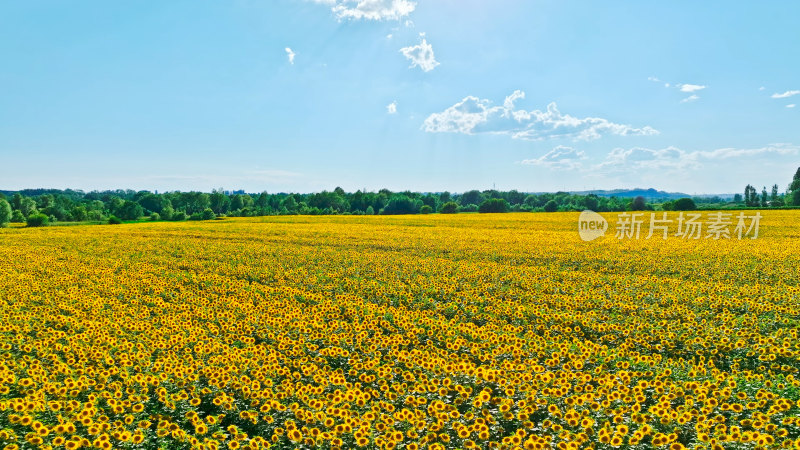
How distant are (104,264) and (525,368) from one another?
2083 cm

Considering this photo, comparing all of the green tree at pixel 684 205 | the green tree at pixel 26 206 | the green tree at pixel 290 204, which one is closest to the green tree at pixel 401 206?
the green tree at pixel 290 204

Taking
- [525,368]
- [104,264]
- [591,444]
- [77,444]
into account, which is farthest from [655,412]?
[104,264]

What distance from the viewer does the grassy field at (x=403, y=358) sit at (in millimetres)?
5965

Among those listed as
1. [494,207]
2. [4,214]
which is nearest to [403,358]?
[4,214]

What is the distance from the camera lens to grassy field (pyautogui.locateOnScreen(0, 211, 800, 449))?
596 centimetres

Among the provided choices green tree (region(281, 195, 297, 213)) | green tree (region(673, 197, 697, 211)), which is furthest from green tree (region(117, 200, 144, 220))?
green tree (region(673, 197, 697, 211))

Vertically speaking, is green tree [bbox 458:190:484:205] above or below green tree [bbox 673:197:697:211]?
above

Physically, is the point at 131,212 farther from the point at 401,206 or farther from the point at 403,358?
the point at 403,358

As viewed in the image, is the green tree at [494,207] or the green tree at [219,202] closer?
the green tree at [494,207]

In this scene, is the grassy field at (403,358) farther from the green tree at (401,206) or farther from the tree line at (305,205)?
the green tree at (401,206)

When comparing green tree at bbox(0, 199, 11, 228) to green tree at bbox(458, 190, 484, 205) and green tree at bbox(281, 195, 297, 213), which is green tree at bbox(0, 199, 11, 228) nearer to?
green tree at bbox(281, 195, 297, 213)

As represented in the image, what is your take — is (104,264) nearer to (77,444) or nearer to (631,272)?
(77,444)

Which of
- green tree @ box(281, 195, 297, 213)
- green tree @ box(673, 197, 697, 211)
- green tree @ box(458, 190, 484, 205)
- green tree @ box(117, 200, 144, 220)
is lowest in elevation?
green tree @ box(117, 200, 144, 220)

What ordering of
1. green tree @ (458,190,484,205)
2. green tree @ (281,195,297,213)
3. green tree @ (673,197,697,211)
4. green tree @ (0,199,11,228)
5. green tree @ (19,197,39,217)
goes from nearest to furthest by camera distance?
green tree @ (0,199,11,228)
green tree @ (673,197,697,211)
green tree @ (19,197,39,217)
green tree @ (281,195,297,213)
green tree @ (458,190,484,205)
